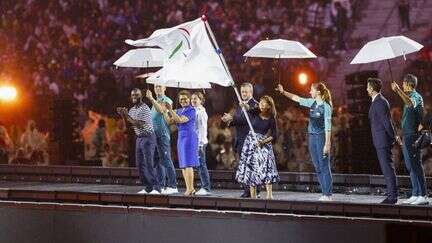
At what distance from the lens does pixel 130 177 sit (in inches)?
547

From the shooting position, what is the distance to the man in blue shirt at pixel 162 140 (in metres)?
10.8

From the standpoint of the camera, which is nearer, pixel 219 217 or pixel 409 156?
pixel 219 217

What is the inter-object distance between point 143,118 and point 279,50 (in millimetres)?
2280

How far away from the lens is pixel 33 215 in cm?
963

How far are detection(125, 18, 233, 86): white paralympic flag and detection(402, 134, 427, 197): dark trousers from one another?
2443 mm

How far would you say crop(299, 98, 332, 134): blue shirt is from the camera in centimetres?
958

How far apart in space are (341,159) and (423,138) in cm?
450

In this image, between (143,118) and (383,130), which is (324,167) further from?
(143,118)

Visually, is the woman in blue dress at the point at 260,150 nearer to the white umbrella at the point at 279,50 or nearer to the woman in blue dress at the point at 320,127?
the woman in blue dress at the point at 320,127

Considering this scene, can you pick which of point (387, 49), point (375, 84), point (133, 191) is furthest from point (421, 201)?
point (133, 191)

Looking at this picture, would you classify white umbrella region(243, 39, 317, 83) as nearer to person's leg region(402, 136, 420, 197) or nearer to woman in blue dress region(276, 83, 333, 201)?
woman in blue dress region(276, 83, 333, 201)

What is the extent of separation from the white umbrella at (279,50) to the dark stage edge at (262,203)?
84.0 inches

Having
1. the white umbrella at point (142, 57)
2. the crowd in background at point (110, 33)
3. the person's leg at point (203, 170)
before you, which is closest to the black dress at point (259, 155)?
the person's leg at point (203, 170)

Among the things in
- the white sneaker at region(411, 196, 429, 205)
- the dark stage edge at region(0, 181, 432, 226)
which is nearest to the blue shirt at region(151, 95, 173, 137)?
the dark stage edge at region(0, 181, 432, 226)
